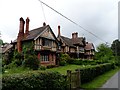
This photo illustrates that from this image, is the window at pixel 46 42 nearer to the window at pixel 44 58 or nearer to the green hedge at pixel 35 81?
the window at pixel 44 58

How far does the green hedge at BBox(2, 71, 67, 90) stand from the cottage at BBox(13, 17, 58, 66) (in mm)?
20312

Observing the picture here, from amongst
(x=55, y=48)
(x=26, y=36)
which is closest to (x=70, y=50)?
(x=55, y=48)

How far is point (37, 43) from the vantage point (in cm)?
3102

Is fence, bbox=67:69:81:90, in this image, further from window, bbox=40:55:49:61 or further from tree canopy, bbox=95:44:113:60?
tree canopy, bbox=95:44:113:60

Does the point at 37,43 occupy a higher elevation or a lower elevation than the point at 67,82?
higher

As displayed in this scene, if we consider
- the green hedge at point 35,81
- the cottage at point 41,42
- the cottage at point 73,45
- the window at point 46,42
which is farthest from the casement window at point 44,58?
the green hedge at point 35,81

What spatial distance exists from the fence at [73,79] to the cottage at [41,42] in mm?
17768

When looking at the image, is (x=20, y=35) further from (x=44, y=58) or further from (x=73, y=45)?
(x=73, y=45)

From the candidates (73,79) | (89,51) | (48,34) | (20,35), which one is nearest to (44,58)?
(48,34)

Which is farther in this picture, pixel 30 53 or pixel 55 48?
pixel 55 48

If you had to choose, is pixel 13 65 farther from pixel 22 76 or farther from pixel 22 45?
pixel 22 76

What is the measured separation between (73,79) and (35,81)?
496 cm

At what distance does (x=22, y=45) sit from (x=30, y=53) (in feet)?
16.5

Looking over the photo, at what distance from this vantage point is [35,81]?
837 centimetres
